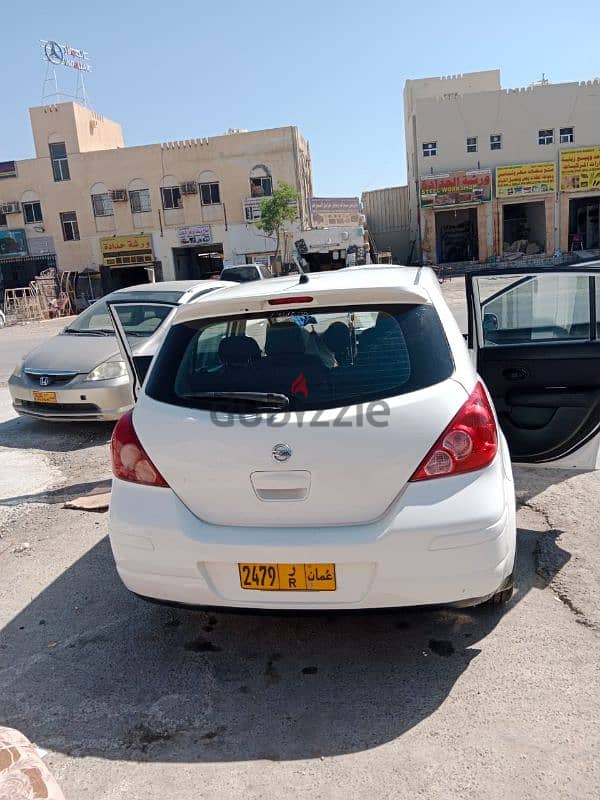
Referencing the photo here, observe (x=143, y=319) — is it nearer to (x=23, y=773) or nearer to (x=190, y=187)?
(x=23, y=773)

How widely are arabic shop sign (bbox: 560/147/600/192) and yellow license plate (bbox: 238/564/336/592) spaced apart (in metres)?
40.7

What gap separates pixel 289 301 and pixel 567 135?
4096 centimetres

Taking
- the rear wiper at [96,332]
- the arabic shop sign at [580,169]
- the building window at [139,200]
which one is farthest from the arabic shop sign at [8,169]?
the rear wiper at [96,332]

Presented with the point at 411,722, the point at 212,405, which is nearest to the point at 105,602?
the point at 212,405

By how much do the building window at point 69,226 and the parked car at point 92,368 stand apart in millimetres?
35816

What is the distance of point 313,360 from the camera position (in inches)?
109

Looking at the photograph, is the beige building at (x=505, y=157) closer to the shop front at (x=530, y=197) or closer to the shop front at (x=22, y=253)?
the shop front at (x=530, y=197)

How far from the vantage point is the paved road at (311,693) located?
7.38 feet

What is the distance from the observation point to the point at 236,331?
10.6 feet

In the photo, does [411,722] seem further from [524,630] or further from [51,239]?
[51,239]

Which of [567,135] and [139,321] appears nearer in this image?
[139,321]

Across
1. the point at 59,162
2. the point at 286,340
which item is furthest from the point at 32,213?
the point at 286,340

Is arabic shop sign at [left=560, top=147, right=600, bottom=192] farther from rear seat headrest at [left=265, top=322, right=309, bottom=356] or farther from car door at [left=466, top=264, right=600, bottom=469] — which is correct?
rear seat headrest at [left=265, top=322, right=309, bottom=356]

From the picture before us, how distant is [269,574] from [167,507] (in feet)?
1.68
